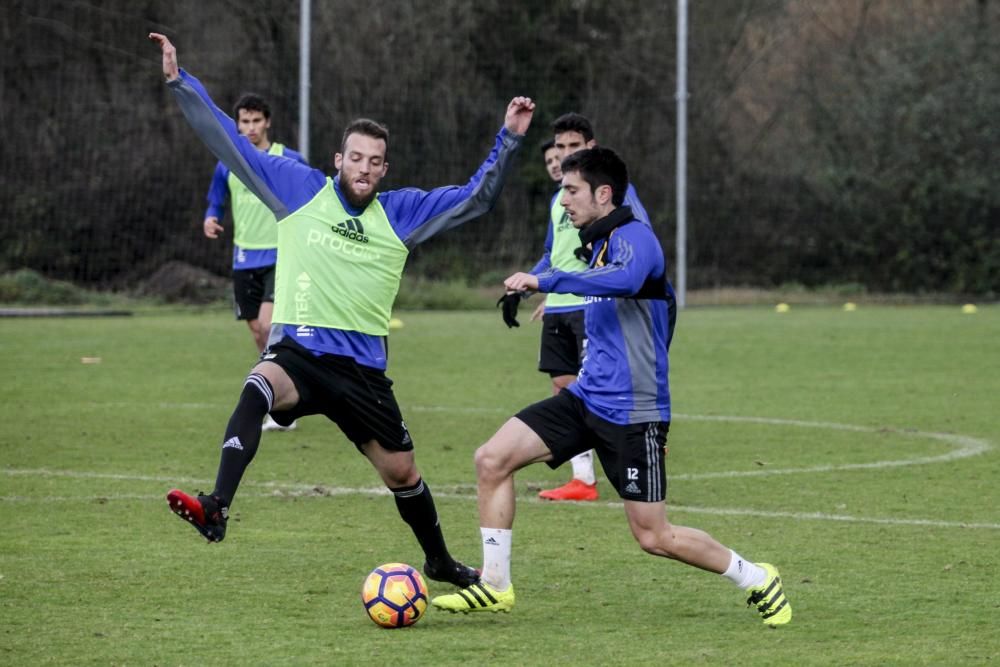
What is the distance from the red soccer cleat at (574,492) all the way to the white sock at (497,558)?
2.81 metres

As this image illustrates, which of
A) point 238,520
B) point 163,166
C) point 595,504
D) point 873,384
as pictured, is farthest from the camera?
point 163,166

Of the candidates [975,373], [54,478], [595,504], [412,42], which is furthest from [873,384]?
[412,42]

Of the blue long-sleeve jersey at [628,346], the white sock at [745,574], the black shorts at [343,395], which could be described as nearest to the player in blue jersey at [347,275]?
the black shorts at [343,395]

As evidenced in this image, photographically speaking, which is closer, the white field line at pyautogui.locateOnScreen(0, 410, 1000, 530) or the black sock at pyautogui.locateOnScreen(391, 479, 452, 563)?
the black sock at pyautogui.locateOnScreen(391, 479, 452, 563)

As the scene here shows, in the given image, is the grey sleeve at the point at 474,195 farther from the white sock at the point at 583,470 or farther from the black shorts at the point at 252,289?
the black shorts at the point at 252,289

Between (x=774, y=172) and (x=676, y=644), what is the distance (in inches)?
867

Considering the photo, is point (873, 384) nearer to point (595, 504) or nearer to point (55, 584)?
point (595, 504)

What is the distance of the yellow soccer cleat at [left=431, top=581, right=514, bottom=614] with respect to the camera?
6.19 metres

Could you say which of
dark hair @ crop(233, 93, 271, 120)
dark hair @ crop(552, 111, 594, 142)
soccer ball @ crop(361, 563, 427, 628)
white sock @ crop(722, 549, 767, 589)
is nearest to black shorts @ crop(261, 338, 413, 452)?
A: soccer ball @ crop(361, 563, 427, 628)

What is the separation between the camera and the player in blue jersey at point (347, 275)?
6.59m

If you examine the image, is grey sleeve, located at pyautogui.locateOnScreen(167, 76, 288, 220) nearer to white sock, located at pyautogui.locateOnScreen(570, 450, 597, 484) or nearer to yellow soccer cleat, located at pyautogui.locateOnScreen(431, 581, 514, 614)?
yellow soccer cleat, located at pyautogui.locateOnScreen(431, 581, 514, 614)

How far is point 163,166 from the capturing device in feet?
78.9

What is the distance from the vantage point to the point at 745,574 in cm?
613

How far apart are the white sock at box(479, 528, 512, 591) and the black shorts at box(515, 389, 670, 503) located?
1.17 feet
